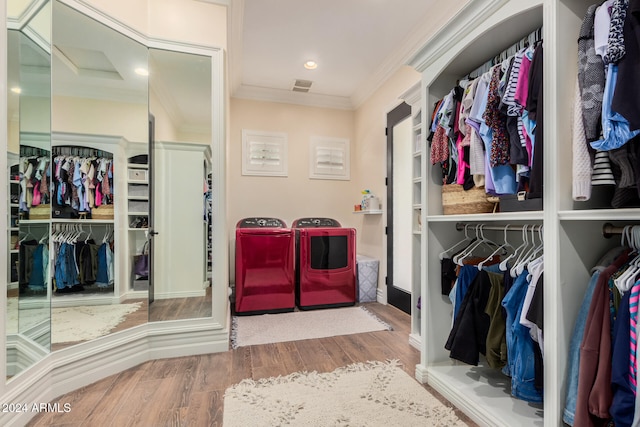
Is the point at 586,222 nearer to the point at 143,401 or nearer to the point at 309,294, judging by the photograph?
the point at 143,401

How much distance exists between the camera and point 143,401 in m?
1.77

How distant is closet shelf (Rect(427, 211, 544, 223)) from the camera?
4.44ft

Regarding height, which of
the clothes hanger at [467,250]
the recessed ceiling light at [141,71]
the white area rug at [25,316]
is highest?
the recessed ceiling light at [141,71]

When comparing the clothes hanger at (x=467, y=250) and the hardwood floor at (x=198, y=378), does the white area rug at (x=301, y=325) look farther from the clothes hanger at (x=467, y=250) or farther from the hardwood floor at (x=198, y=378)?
the clothes hanger at (x=467, y=250)

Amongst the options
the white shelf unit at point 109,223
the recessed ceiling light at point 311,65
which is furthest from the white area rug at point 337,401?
the recessed ceiling light at point 311,65

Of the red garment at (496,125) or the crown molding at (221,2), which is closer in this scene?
the red garment at (496,125)

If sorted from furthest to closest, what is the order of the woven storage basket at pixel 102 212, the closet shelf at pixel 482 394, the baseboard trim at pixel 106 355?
the woven storage basket at pixel 102 212
the baseboard trim at pixel 106 355
the closet shelf at pixel 482 394

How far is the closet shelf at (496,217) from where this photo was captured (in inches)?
53.2

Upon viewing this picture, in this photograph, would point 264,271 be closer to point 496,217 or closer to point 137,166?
point 137,166

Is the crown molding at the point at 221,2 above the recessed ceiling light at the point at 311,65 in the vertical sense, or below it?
below

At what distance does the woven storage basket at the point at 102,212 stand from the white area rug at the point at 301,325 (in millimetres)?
1344

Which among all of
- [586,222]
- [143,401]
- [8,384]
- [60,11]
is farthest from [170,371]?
[586,222]

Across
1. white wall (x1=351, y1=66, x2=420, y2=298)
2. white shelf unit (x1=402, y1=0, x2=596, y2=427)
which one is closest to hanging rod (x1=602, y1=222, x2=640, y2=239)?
white shelf unit (x1=402, y1=0, x2=596, y2=427)

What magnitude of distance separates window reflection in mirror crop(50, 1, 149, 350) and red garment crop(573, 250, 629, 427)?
2498 mm
